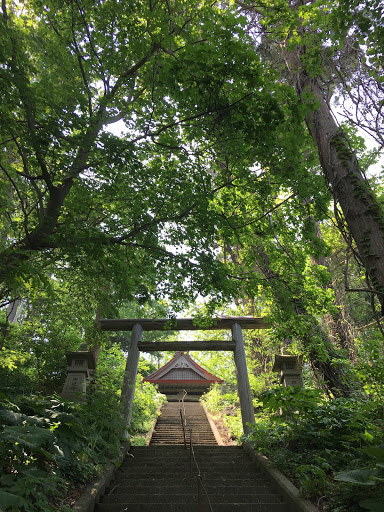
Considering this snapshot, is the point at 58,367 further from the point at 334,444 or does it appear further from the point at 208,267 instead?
the point at 334,444

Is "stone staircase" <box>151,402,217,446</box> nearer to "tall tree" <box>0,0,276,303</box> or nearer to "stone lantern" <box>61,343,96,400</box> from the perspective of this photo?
"stone lantern" <box>61,343,96,400</box>

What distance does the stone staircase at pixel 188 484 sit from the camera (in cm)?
407

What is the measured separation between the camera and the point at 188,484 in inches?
206

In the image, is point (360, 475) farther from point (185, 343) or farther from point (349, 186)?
point (185, 343)

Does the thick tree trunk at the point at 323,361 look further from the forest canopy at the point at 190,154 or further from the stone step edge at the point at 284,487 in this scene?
the stone step edge at the point at 284,487

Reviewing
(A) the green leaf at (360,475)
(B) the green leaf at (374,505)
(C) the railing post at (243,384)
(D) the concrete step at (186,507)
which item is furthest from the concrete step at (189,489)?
(C) the railing post at (243,384)

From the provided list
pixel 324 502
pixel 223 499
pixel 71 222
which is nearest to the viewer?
pixel 324 502

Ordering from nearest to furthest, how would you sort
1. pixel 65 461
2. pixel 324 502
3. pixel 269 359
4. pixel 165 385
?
pixel 65 461, pixel 324 502, pixel 269 359, pixel 165 385

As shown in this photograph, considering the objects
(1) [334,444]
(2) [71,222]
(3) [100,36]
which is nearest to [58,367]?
(2) [71,222]

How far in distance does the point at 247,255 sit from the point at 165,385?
1491 cm

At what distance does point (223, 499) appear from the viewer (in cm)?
436

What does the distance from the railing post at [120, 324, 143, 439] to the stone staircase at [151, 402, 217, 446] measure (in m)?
3.02

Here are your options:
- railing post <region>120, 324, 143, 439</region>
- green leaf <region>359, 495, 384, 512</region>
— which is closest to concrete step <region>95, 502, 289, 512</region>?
green leaf <region>359, 495, 384, 512</region>

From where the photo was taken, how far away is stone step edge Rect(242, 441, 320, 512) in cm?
362
